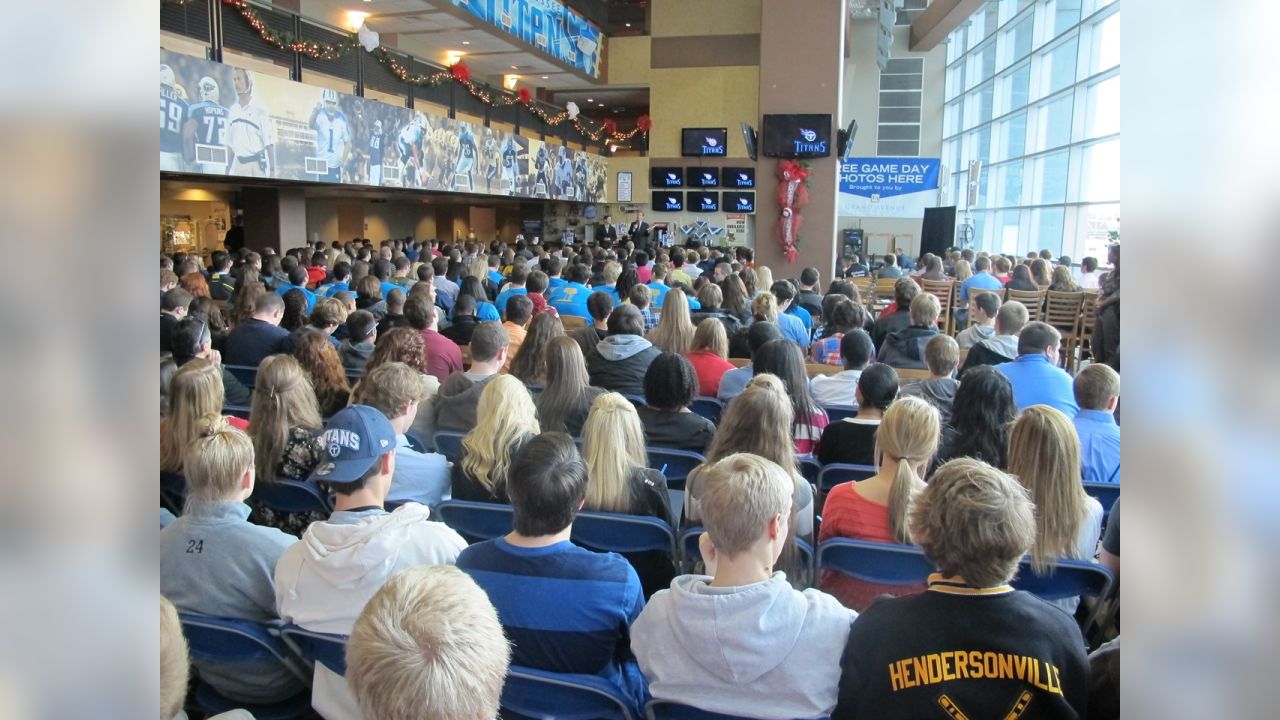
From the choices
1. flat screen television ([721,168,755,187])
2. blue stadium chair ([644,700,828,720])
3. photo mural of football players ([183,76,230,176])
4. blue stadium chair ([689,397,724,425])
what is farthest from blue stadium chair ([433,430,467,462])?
flat screen television ([721,168,755,187])

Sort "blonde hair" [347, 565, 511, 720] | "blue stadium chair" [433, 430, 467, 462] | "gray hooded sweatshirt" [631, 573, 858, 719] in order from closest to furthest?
"blonde hair" [347, 565, 511, 720] < "gray hooded sweatshirt" [631, 573, 858, 719] < "blue stadium chair" [433, 430, 467, 462]

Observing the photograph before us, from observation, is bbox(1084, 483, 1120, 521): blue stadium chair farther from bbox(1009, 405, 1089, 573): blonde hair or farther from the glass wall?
the glass wall

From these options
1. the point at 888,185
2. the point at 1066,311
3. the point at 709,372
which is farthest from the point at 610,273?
the point at 888,185

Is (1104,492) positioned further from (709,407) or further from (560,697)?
(560,697)

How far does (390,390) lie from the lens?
326cm

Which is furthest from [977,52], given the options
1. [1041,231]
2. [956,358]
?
[956,358]

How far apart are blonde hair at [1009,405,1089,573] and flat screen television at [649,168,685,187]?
58.6 feet

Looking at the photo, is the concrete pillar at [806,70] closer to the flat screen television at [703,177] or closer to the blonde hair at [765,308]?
the flat screen television at [703,177]

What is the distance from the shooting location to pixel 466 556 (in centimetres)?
215

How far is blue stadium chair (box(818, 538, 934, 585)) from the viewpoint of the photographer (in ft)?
8.02

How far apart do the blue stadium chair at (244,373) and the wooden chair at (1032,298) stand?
299 inches

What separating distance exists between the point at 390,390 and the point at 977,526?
7.29ft

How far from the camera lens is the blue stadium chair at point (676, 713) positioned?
1.83 m

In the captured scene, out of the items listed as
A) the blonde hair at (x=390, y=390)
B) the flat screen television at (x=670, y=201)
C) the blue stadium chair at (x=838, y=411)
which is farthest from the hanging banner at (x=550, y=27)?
the blonde hair at (x=390, y=390)
